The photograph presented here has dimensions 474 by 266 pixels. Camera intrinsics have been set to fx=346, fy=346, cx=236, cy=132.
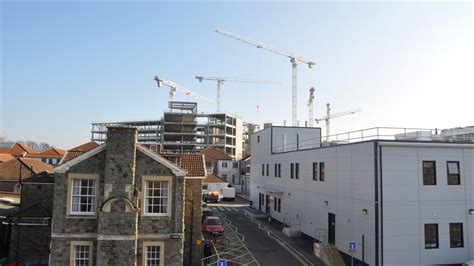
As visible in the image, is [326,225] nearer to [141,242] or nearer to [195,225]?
[195,225]

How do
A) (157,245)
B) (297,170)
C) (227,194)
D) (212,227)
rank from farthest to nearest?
(227,194) < (297,170) < (212,227) < (157,245)

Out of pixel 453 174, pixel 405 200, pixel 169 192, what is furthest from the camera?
pixel 453 174

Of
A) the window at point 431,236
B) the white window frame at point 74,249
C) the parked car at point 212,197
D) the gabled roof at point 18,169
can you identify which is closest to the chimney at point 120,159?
the white window frame at point 74,249

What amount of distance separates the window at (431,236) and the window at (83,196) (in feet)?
63.5

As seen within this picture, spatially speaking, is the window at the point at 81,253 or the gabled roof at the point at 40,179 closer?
the window at the point at 81,253

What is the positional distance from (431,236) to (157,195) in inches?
655

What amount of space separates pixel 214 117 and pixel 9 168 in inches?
3353

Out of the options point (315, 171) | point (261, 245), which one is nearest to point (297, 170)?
point (315, 171)

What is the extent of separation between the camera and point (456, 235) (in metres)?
21.6

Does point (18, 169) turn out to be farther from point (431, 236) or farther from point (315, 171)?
point (431, 236)

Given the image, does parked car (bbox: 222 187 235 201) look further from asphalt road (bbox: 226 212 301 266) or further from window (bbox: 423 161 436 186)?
window (bbox: 423 161 436 186)

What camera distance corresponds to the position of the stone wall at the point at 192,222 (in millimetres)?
21453

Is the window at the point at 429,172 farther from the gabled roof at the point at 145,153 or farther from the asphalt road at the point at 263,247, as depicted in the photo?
the gabled roof at the point at 145,153

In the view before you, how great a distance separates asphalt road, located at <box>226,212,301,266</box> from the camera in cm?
2346
